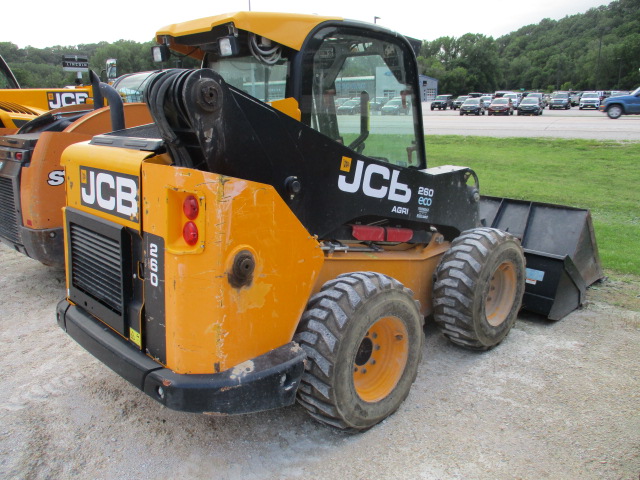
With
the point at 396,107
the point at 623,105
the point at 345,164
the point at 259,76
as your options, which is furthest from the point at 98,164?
the point at 623,105

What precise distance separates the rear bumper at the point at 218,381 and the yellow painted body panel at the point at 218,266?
6 centimetres

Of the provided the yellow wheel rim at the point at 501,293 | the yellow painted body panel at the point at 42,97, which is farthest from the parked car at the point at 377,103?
the yellow painted body panel at the point at 42,97

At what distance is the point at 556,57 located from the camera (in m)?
112

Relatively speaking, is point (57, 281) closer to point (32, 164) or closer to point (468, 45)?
point (32, 164)

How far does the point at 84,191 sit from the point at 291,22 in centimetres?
157

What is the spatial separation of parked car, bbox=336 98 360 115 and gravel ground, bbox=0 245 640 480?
1.93 meters

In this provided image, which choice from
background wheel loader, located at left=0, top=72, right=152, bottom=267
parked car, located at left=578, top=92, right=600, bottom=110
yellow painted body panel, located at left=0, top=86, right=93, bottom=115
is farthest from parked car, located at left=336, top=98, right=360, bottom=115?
parked car, located at left=578, top=92, right=600, bottom=110

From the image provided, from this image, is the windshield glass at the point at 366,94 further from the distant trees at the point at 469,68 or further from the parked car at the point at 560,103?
the distant trees at the point at 469,68

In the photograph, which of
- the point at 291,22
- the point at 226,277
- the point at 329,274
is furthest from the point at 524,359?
the point at 291,22

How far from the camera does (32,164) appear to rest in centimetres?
504

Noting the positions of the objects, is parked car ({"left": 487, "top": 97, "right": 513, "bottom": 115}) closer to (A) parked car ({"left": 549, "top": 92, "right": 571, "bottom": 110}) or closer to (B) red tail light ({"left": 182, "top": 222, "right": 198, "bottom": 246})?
(A) parked car ({"left": 549, "top": 92, "right": 571, "bottom": 110})

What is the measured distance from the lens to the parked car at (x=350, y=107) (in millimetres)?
3379

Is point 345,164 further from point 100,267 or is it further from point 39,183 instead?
point 39,183

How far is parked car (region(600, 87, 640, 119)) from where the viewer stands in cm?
3072
